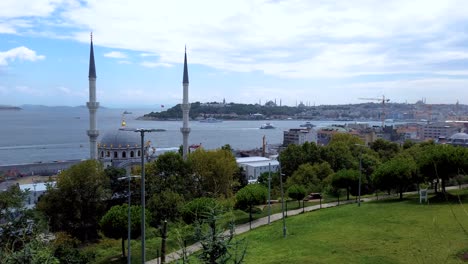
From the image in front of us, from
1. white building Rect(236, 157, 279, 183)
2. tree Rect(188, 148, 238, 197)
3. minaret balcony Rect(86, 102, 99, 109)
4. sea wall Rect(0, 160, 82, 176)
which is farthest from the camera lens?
sea wall Rect(0, 160, 82, 176)

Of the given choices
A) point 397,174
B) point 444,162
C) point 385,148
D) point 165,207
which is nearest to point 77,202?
point 165,207

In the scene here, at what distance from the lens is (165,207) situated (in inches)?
904

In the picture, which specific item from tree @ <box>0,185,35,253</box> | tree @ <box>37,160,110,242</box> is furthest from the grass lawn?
tree @ <box>37,160,110,242</box>

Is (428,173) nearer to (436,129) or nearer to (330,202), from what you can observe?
(330,202)

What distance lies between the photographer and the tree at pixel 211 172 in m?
31.7

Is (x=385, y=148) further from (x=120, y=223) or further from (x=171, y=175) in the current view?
(x=120, y=223)

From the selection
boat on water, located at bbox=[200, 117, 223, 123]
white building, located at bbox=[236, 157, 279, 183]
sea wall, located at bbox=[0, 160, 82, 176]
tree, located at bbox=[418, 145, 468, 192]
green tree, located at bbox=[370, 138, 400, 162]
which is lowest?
sea wall, located at bbox=[0, 160, 82, 176]

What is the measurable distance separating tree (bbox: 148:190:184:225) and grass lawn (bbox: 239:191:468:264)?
4636 millimetres

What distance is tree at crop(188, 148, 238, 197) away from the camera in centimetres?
3167

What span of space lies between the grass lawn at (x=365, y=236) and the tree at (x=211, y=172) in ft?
33.0

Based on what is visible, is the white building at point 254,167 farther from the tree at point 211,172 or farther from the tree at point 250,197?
the tree at point 250,197

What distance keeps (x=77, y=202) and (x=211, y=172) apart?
1024 centimetres

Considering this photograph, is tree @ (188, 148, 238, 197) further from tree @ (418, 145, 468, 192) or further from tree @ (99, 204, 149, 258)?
tree @ (418, 145, 468, 192)

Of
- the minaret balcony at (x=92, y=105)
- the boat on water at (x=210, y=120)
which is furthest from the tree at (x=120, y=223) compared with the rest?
the boat on water at (x=210, y=120)
